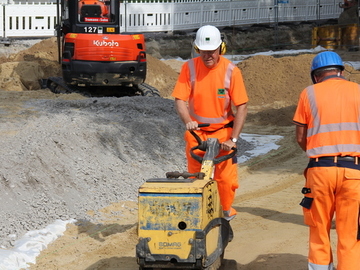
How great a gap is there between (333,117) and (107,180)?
203 inches

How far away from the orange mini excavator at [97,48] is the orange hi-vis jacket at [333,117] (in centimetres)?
1143

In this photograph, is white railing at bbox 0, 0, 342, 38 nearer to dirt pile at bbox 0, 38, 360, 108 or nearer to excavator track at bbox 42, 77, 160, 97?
dirt pile at bbox 0, 38, 360, 108

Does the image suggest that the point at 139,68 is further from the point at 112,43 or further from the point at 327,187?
the point at 327,187

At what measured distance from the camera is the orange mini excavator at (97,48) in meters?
16.3

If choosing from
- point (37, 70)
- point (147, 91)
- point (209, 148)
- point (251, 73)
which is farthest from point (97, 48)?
point (209, 148)

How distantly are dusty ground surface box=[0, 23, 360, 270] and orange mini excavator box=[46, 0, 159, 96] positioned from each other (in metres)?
1.29

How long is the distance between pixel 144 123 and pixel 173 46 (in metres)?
16.2

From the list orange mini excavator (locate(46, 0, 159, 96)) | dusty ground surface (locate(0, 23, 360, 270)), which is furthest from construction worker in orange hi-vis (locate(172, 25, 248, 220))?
orange mini excavator (locate(46, 0, 159, 96))

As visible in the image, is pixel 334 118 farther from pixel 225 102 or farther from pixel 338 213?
pixel 225 102

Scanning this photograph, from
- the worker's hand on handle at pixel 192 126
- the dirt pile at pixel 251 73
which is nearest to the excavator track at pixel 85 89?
the dirt pile at pixel 251 73

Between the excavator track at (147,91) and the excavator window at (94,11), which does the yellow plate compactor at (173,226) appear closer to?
the excavator window at (94,11)

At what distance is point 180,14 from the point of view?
2922 cm

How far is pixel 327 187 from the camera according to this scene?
5.23 metres

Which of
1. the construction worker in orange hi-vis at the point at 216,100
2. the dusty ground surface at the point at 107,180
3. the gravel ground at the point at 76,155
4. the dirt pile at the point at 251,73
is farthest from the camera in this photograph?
the dirt pile at the point at 251,73
